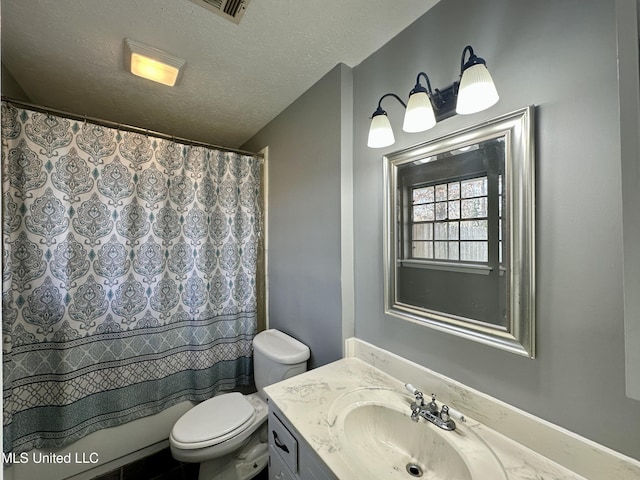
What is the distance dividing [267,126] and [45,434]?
7.07 feet

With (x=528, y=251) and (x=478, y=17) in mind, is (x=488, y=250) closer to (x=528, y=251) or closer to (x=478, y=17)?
(x=528, y=251)

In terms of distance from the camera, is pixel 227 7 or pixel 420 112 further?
pixel 227 7

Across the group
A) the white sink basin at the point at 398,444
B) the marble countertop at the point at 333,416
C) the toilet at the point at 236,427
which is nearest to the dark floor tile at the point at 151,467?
the toilet at the point at 236,427

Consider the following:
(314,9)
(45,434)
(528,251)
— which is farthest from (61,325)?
(528,251)

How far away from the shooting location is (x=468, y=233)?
917 mm

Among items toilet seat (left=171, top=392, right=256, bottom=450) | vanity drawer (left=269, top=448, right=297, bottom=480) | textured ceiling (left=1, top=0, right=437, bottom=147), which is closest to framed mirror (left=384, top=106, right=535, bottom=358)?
textured ceiling (left=1, top=0, right=437, bottom=147)

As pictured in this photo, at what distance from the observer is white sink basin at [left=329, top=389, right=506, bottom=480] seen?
737mm

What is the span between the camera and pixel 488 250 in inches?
34.1

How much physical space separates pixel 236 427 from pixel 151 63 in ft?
6.05

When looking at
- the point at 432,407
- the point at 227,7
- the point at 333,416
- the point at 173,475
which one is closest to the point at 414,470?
the point at 432,407

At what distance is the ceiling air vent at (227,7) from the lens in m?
0.99

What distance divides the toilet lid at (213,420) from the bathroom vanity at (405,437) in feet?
1.25

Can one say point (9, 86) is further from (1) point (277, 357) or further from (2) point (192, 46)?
(1) point (277, 357)

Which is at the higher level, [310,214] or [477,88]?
[477,88]
